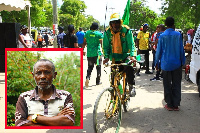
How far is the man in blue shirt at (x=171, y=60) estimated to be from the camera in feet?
17.9

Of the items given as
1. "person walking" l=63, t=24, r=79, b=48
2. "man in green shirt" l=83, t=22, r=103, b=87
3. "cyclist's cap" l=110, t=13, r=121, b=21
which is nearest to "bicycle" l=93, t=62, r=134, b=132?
"cyclist's cap" l=110, t=13, r=121, b=21

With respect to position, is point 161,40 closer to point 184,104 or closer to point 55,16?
point 184,104

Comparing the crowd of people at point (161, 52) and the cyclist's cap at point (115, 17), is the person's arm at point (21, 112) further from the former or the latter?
the cyclist's cap at point (115, 17)

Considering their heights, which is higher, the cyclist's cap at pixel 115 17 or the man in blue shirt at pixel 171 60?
the cyclist's cap at pixel 115 17

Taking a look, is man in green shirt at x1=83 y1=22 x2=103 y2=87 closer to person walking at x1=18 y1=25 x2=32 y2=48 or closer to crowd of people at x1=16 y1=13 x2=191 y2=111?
person walking at x1=18 y1=25 x2=32 y2=48

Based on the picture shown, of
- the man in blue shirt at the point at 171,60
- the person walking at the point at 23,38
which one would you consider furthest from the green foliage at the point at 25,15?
the man in blue shirt at the point at 171,60

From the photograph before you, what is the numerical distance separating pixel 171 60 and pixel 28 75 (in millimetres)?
3763

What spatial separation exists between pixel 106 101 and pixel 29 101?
1.81 m

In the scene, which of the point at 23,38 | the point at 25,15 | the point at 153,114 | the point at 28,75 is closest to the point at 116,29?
the point at 153,114

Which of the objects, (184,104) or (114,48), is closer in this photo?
(114,48)

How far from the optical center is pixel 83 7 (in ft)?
305

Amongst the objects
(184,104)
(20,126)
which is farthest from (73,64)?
(184,104)

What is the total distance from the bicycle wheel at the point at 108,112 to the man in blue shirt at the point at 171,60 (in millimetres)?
1800

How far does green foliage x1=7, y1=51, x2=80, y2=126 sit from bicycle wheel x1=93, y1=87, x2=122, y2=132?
3.93ft
